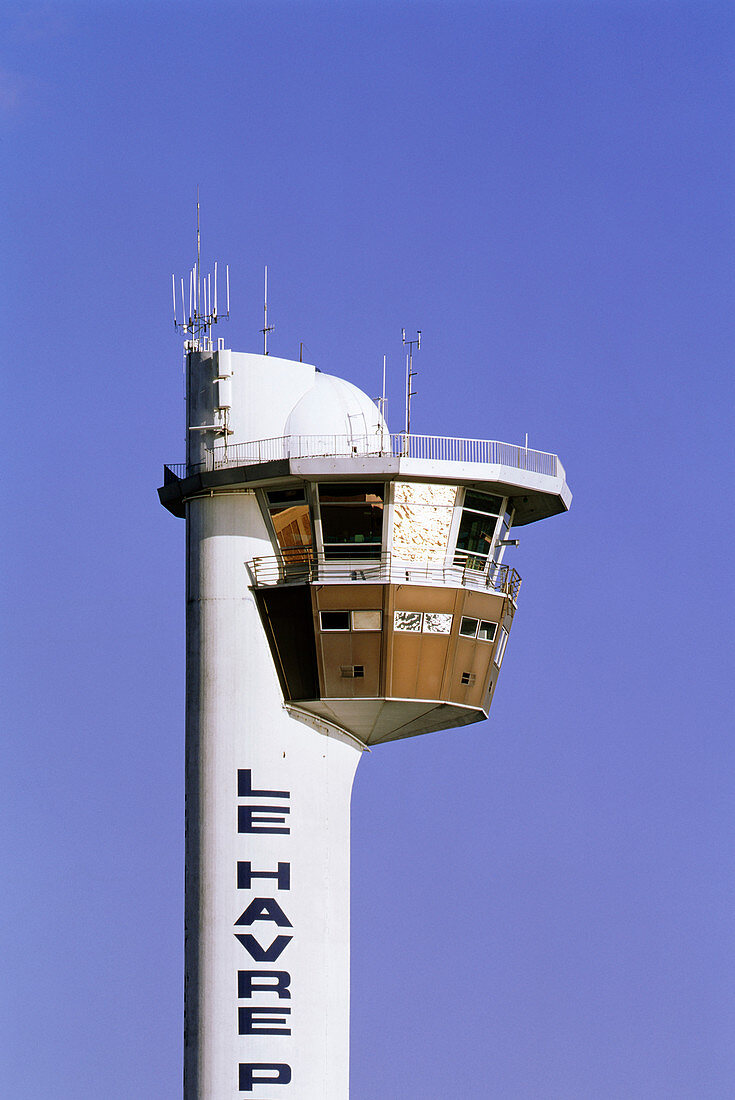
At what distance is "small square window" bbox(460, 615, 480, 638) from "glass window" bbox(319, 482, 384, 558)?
3.32 meters

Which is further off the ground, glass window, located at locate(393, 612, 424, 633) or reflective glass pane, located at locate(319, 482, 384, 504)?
reflective glass pane, located at locate(319, 482, 384, 504)

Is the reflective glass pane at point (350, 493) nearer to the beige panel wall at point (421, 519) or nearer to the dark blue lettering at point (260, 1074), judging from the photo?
the beige panel wall at point (421, 519)

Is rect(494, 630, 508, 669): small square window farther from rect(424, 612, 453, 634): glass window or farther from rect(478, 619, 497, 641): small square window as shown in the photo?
rect(424, 612, 453, 634): glass window

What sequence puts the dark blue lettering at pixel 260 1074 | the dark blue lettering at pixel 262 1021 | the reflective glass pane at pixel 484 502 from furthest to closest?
the reflective glass pane at pixel 484 502 < the dark blue lettering at pixel 262 1021 < the dark blue lettering at pixel 260 1074

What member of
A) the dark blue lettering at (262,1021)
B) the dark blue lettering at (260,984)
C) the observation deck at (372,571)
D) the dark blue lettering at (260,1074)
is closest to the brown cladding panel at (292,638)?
the observation deck at (372,571)

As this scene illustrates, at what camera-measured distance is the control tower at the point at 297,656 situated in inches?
2778

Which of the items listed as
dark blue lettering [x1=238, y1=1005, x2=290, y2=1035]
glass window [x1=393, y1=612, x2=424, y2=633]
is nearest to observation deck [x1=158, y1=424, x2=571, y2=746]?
glass window [x1=393, y1=612, x2=424, y2=633]

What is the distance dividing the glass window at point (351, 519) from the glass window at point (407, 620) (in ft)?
6.45

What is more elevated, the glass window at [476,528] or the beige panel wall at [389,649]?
the glass window at [476,528]

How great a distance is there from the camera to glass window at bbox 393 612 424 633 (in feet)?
237

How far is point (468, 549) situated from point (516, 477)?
2.68 meters

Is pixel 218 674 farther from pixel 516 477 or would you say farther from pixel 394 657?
pixel 516 477

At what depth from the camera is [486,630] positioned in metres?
73.9

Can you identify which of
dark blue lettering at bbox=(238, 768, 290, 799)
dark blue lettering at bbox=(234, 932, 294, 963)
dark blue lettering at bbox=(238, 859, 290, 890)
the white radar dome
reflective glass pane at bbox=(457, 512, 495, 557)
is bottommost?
dark blue lettering at bbox=(234, 932, 294, 963)
